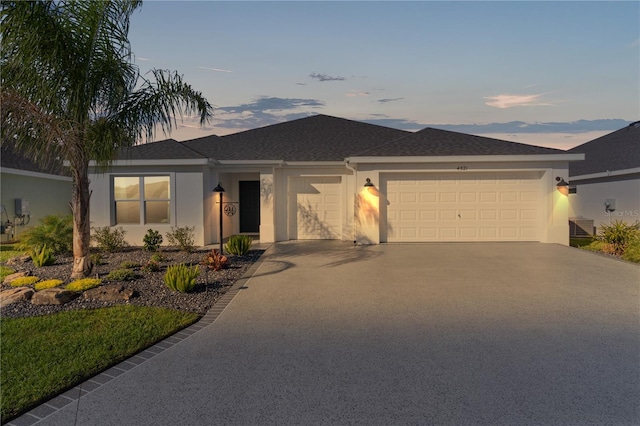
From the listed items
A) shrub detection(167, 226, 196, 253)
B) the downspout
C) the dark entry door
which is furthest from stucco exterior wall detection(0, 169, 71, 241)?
the downspout

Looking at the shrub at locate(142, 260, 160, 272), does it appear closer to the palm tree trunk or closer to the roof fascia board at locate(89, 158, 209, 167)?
the palm tree trunk

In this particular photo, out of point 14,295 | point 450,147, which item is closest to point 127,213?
point 14,295

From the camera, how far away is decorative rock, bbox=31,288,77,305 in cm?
666

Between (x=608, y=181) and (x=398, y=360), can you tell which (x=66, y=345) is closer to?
(x=398, y=360)

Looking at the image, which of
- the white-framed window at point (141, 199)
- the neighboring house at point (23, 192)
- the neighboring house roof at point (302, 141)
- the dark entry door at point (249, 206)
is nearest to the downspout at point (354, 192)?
the neighboring house roof at point (302, 141)

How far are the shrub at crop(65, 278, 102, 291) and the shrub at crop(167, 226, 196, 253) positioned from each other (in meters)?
4.18

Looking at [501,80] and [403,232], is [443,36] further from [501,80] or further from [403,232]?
[403,232]

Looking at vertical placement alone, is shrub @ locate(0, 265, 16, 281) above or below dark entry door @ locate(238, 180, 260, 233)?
below

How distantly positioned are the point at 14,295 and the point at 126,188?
7.24 meters

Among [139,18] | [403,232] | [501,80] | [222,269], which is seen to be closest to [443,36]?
Result: [501,80]

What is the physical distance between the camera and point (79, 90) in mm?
7562

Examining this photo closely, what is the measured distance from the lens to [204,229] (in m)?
13.6

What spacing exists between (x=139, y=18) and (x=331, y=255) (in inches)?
284

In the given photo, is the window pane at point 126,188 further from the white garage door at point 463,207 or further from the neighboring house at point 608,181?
the neighboring house at point 608,181
